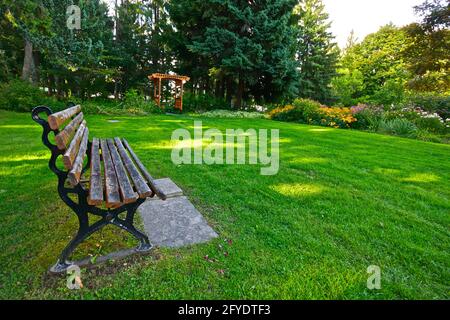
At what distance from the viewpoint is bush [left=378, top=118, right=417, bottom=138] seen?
10180 millimetres

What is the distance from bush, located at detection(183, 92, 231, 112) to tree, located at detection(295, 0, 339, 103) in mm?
11124

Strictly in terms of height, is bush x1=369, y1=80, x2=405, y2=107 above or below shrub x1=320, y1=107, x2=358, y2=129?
above

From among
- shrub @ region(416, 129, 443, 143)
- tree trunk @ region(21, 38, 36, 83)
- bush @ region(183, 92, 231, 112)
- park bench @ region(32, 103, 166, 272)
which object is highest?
tree trunk @ region(21, 38, 36, 83)

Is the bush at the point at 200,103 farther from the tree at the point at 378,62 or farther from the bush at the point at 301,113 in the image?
the tree at the point at 378,62

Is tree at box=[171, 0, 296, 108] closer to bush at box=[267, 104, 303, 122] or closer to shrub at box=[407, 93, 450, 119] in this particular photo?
bush at box=[267, 104, 303, 122]

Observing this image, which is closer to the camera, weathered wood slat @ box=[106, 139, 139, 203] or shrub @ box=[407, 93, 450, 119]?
weathered wood slat @ box=[106, 139, 139, 203]

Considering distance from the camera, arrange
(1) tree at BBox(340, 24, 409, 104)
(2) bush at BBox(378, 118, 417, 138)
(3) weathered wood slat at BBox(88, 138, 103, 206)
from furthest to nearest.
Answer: (1) tree at BBox(340, 24, 409, 104) < (2) bush at BBox(378, 118, 417, 138) < (3) weathered wood slat at BBox(88, 138, 103, 206)

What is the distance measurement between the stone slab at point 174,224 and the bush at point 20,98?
11.7 meters

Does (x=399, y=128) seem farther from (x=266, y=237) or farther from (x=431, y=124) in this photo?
(x=266, y=237)

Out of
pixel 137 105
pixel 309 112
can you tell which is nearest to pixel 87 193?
pixel 309 112

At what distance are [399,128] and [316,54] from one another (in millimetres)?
18640

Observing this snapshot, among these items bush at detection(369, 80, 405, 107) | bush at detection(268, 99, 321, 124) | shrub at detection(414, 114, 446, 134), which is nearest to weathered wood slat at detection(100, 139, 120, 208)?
bush at detection(268, 99, 321, 124)
